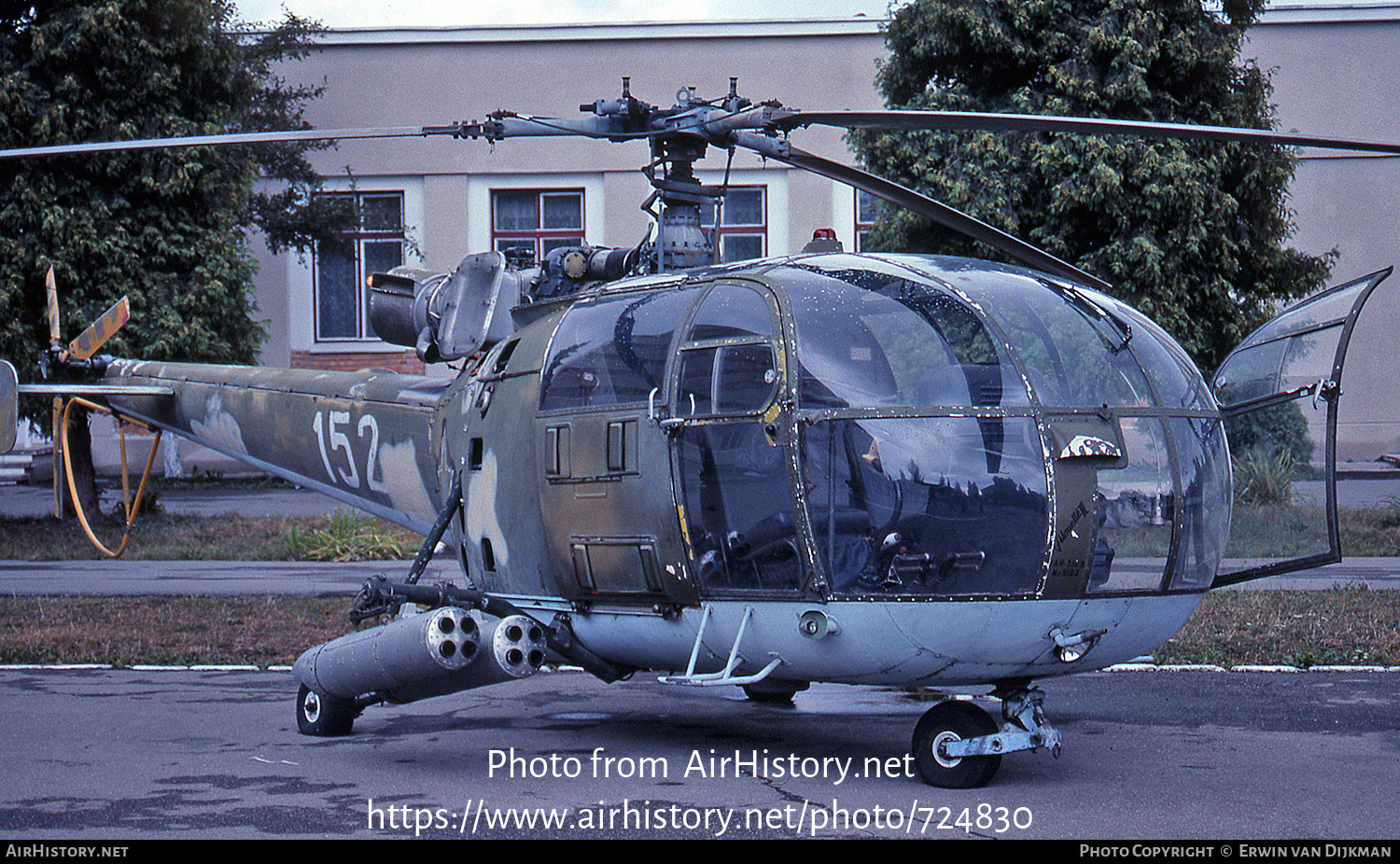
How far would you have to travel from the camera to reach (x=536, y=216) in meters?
30.7

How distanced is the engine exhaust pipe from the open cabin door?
337 cm

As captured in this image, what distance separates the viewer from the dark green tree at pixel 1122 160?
19.6 metres

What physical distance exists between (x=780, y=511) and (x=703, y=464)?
492 mm

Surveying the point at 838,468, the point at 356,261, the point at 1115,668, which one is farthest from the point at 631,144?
the point at 838,468

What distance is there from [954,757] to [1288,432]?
2.33 metres

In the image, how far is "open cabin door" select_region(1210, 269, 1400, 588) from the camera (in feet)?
22.0

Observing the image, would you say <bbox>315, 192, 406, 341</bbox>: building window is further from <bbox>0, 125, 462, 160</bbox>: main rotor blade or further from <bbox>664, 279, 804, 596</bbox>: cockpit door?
<bbox>664, 279, 804, 596</bbox>: cockpit door

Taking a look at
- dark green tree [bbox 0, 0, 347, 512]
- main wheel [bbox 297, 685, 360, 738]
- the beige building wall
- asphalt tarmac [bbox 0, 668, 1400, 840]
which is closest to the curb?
asphalt tarmac [bbox 0, 668, 1400, 840]

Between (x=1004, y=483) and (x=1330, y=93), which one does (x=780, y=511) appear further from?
(x=1330, y=93)

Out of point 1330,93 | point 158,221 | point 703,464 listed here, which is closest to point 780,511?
point 703,464

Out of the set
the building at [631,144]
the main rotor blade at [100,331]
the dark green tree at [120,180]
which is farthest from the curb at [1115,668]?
the building at [631,144]

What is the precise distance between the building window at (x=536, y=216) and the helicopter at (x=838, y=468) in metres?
22.6

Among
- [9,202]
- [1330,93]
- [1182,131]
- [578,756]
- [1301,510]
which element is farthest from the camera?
[1330,93]
